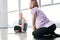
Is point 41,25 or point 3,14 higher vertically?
point 3,14

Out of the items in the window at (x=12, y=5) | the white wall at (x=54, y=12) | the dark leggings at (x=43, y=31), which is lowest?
the dark leggings at (x=43, y=31)

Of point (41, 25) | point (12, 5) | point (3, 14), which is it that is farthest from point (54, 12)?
point (41, 25)

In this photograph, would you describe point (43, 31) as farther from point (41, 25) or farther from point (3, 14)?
point (3, 14)

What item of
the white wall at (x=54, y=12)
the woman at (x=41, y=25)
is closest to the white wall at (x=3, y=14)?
the white wall at (x=54, y=12)

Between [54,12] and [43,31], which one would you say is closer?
[43,31]

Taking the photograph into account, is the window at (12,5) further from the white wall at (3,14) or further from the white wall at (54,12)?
the white wall at (54,12)

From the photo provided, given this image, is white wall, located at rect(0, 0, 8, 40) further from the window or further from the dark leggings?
the dark leggings

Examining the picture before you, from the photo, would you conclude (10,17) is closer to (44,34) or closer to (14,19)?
(14,19)

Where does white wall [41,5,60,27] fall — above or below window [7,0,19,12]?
below

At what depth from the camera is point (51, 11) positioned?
8438mm

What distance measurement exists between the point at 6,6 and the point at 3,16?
65 centimetres

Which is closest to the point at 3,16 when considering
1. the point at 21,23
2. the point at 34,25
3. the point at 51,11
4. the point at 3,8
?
the point at 3,8

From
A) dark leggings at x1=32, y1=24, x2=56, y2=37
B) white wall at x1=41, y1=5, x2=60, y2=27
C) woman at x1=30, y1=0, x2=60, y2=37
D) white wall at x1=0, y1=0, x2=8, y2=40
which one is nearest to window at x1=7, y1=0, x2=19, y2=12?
white wall at x1=0, y1=0, x2=8, y2=40

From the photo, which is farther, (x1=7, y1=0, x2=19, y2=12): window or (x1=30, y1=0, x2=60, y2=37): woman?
(x1=7, y1=0, x2=19, y2=12): window
